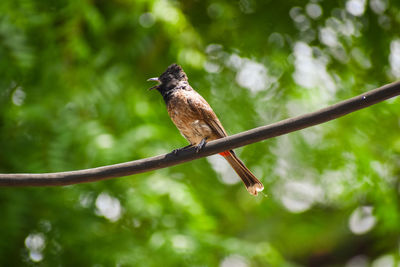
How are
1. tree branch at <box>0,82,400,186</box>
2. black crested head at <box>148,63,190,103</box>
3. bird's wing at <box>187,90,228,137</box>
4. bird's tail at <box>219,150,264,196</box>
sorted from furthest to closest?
black crested head at <box>148,63,190,103</box> → bird's wing at <box>187,90,228,137</box> → bird's tail at <box>219,150,264,196</box> → tree branch at <box>0,82,400,186</box>

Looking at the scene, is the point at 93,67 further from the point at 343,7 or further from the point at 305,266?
the point at 305,266

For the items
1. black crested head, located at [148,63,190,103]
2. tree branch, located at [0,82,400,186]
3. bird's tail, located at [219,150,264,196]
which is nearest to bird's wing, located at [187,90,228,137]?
black crested head, located at [148,63,190,103]

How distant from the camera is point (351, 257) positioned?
8.04 metres

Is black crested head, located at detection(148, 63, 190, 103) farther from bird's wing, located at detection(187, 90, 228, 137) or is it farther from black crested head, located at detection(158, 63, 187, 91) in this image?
bird's wing, located at detection(187, 90, 228, 137)

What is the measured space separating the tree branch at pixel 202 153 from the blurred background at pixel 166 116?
6.26 feet

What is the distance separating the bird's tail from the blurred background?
89 cm

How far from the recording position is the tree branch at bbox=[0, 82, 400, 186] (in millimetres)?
2199

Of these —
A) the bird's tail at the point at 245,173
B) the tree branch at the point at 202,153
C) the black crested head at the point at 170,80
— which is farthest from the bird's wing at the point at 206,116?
the tree branch at the point at 202,153

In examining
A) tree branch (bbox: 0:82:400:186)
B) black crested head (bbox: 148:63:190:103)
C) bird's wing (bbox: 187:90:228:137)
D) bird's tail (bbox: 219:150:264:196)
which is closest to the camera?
tree branch (bbox: 0:82:400:186)

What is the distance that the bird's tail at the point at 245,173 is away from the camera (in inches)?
147

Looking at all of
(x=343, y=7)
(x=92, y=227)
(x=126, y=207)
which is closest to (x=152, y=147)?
(x=126, y=207)

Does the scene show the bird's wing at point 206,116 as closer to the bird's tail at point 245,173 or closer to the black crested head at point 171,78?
the black crested head at point 171,78

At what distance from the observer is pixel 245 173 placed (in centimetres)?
383

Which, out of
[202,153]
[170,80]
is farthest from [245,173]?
[202,153]
